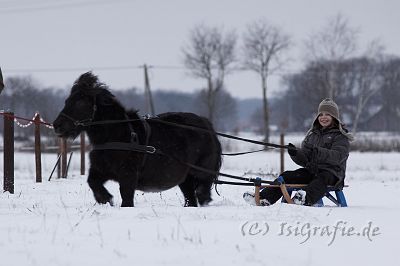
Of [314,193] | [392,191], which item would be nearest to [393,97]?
[392,191]

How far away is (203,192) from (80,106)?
83.3 inches

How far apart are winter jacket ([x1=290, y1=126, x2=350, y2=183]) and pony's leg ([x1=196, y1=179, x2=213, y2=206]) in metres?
1.35

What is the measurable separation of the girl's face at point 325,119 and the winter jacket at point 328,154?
A: 11 centimetres

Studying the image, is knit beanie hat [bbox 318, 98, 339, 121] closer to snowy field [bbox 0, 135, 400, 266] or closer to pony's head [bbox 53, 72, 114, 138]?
snowy field [bbox 0, 135, 400, 266]

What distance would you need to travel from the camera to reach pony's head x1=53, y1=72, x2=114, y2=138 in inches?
265

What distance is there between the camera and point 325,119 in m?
7.19

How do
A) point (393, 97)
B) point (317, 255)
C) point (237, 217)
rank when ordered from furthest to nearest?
point (393, 97) < point (237, 217) < point (317, 255)

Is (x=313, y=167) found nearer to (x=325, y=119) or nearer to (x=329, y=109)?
(x=325, y=119)

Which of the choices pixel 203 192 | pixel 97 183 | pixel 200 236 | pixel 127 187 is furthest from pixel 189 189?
pixel 200 236

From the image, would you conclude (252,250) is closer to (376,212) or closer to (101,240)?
(101,240)

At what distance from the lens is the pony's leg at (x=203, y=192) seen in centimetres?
767

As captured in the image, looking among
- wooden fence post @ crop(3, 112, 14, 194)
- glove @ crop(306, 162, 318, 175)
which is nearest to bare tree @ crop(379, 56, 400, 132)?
wooden fence post @ crop(3, 112, 14, 194)

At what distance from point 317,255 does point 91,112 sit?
369cm

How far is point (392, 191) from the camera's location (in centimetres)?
1144
